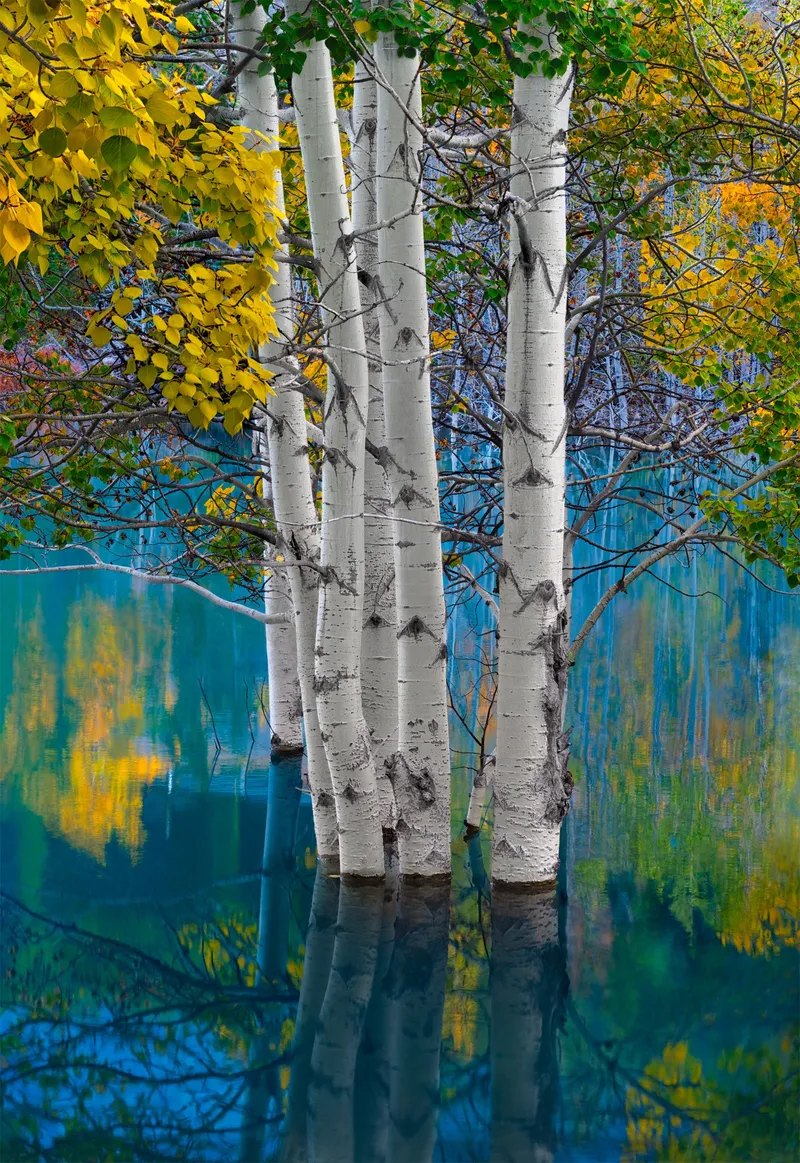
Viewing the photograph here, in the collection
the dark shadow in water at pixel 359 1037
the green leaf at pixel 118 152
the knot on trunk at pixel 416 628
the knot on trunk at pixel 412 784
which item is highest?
the green leaf at pixel 118 152

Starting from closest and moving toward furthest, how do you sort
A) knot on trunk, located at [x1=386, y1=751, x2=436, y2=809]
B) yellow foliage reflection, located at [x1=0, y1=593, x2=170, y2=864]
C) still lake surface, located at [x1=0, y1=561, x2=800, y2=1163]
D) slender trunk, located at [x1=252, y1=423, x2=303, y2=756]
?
still lake surface, located at [x1=0, y1=561, x2=800, y2=1163]
knot on trunk, located at [x1=386, y1=751, x2=436, y2=809]
yellow foliage reflection, located at [x1=0, y1=593, x2=170, y2=864]
slender trunk, located at [x1=252, y1=423, x2=303, y2=756]

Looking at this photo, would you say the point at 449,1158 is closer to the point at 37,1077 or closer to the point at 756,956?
the point at 37,1077

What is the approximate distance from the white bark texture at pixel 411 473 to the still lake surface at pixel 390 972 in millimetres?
781

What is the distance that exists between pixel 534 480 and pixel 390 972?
2930 mm

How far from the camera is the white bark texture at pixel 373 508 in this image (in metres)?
8.33

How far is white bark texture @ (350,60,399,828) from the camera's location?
8328 millimetres

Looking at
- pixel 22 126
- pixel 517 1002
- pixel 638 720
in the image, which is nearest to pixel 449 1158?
pixel 517 1002

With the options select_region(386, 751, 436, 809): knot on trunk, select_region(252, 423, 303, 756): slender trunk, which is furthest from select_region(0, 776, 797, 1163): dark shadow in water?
select_region(252, 423, 303, 756): slender trunk

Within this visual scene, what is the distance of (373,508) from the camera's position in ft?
27.9

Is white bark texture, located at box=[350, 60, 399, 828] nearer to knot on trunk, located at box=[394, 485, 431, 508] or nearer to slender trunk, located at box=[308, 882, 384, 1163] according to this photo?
knot on trunk, located at box=[394, 485, 431, 508]

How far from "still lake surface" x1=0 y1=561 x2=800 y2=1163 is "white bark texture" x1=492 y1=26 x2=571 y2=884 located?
0.97 meters

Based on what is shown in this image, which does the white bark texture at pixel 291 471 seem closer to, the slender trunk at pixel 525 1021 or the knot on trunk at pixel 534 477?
the knot on trunk at pixel 534 477

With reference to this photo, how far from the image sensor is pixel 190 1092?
6148 mm

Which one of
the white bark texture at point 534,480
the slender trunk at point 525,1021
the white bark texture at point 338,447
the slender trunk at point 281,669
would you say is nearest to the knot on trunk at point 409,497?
the white bark texture at point 338,447
